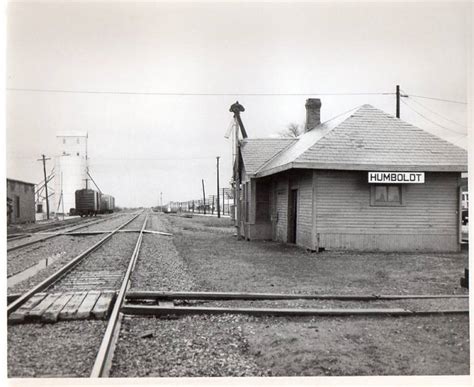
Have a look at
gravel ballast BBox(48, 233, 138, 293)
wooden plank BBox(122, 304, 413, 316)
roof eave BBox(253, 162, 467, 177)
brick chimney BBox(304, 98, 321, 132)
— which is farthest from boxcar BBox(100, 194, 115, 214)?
wooden plank BBox(122, 304, 413, 316)

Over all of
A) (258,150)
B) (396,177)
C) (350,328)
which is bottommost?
(350,328)

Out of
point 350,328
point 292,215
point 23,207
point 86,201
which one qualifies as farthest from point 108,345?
point 86,201

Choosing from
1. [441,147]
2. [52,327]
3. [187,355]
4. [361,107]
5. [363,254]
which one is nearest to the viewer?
[187,355]

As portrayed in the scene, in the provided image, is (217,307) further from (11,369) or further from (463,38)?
(463,38)

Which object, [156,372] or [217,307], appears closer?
[156,372]

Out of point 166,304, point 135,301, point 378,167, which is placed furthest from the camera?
point 378,167

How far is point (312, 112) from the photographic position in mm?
20312

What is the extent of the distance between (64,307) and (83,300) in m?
0.43

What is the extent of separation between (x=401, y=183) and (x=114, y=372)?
10.9 m

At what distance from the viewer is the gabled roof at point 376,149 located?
13109 millimetres

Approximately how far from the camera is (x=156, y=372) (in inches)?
178

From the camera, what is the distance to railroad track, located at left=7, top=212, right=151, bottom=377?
4.94m

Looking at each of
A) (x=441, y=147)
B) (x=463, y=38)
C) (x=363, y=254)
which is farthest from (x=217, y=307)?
(x=441, y=147)

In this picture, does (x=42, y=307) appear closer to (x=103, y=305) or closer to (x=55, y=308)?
(x=55, y=308)
